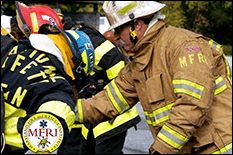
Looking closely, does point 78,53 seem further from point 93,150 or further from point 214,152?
point 93,150

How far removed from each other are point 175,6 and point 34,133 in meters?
20.0

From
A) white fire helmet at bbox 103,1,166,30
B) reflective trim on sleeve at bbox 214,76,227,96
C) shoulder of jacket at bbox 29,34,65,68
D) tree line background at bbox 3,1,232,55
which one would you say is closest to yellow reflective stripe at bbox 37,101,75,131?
shoulder of jacket at bbox 29,34,65,68

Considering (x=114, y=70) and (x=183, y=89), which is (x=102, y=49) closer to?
(x=114, y=70)

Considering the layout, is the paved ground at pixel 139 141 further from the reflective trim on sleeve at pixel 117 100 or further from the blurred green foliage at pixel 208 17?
the blurred green foliage at pixel 208 17

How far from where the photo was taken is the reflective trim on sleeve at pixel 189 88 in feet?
7.10

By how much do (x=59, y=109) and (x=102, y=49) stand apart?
211cm

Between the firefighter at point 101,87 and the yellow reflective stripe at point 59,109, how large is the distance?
188 cm

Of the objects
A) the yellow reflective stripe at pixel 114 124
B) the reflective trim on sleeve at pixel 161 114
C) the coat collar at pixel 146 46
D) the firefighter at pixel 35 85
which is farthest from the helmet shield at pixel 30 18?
the yellow reflective stripe at pixel 114 124

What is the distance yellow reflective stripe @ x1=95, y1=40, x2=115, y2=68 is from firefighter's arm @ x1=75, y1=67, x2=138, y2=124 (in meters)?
0.89

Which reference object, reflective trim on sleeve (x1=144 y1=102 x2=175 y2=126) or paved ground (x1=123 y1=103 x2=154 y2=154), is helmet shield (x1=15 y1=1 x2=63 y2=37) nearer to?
reflective trim on sleeve (x1=144 y1=102 x2=175 y2=126)

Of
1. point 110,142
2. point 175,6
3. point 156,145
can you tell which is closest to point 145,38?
point 156,145

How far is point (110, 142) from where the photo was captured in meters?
4.18

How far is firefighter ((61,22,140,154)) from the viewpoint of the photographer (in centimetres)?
402

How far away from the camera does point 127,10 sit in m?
2.71
